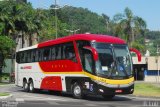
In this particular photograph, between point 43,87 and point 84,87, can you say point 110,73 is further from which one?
point 43,87

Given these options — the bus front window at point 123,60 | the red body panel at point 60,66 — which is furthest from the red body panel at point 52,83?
the bus front window at point 123,60

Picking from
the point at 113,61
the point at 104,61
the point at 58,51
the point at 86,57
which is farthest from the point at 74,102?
the point at 58,51

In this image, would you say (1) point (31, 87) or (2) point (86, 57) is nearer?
(2) point (86, 57)

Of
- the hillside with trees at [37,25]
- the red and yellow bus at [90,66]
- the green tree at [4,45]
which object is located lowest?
the red and yellow bus at [90,66]

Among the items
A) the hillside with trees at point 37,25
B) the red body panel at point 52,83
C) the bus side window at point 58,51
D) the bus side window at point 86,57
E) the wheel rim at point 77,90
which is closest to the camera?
the bus side window at point 86,57

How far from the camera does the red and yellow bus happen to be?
23.6 m

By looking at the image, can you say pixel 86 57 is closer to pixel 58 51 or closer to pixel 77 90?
pixel 77 90

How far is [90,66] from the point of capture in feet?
79.0

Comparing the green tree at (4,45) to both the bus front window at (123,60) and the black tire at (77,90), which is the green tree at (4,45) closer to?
the black tire at (77,90)

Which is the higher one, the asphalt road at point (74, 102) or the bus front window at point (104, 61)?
the bus front window at point (104, 61)

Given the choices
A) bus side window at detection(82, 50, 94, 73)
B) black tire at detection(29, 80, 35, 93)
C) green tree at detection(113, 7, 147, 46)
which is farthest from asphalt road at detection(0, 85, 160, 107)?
green tree at detection(113, 7, 147, 46)

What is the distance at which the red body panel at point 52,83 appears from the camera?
1105 inches

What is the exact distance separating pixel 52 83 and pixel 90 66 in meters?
5.83

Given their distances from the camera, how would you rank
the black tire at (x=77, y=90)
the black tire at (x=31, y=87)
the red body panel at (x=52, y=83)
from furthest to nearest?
1. the black tire at (x=31, y=87)
2. the red body panel at (x=52, y=83)
3. the black tire at (x=77, y=90)
